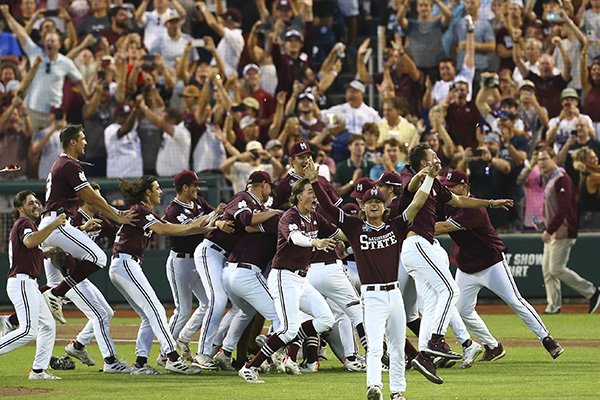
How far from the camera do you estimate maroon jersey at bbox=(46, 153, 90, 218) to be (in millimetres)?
9305

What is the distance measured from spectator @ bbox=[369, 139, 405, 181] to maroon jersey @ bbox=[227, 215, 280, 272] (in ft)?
17.2

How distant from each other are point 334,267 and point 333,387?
1596 mm

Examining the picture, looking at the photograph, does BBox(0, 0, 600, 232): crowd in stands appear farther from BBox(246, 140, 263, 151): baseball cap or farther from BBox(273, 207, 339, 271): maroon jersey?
BBox(273, 207, 339, 271): maroon jersey

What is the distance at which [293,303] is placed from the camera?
880cm

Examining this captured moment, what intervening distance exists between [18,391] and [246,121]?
870cm

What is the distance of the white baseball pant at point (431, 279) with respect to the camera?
9.24 m

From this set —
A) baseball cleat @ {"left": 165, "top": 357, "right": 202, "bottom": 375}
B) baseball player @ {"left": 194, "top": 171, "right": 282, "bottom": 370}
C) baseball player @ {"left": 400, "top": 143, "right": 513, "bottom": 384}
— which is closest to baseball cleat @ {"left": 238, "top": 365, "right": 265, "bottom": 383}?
baseball cleat @ {"left": 165, "top": 357, "right": 202, "bottom": 375}

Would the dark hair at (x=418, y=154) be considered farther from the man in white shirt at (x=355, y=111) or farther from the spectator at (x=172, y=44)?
the spectator at (x=172, y=44)

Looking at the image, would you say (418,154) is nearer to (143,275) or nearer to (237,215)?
(237,215)

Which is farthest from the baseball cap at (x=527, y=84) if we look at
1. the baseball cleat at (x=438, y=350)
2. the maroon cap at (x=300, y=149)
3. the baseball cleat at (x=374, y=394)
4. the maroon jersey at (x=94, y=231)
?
the baseball cleat at (x=374, y=394)

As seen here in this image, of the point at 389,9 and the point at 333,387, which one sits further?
the point at 389,9

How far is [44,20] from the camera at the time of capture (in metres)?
18.8

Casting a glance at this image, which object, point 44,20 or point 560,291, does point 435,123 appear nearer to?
point 560,291

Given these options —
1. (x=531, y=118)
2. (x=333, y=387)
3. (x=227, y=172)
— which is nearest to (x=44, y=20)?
(x=227, y=172)
